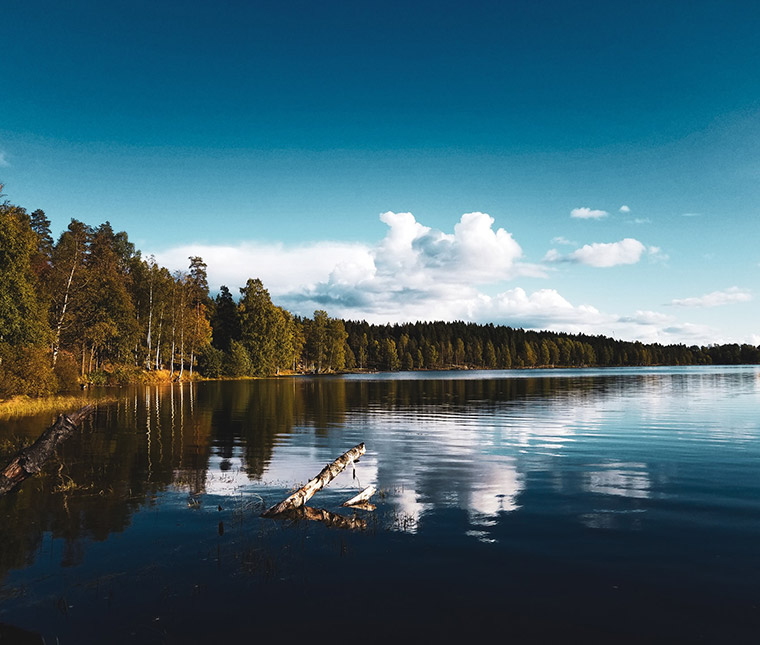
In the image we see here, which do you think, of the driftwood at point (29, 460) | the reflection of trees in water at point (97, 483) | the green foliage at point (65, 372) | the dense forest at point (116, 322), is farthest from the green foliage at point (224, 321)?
the driftwood at point (29, 460)

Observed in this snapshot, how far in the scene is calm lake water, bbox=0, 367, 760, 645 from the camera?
26.4 feet

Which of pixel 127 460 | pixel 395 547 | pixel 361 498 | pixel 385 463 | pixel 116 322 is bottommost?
pixel 385 463

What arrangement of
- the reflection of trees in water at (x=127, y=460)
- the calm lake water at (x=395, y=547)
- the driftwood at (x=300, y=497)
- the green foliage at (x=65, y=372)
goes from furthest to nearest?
the green foliage at (x=65, y=372)
the driftwood at (x=300, y=497)
the reflection of trees in water at (x=127, y=460)
the calm lake water at (x=395, y=547)

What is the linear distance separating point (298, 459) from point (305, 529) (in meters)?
9.49

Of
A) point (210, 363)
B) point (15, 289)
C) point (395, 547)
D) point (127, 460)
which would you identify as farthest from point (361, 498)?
point (210, 363)

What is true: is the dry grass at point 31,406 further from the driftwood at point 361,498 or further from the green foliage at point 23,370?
the driftwood at point 361,498

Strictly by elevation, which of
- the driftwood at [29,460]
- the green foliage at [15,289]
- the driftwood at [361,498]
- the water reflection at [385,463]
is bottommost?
the water reflection at [385,463]

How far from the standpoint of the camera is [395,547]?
11.2 meters

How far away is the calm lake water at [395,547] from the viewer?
8047 millimetres

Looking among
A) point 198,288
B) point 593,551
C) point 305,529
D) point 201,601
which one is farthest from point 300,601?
point 198,288

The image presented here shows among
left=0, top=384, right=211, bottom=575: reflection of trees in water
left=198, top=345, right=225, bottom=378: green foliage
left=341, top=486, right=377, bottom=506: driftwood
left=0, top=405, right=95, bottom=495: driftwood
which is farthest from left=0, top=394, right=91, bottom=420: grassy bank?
left=198, top=345, right=225, bottom=378: green foliage

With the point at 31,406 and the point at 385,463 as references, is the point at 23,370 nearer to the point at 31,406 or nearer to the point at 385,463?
the point at 31,406

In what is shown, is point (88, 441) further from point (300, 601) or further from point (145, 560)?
point (300, 601)

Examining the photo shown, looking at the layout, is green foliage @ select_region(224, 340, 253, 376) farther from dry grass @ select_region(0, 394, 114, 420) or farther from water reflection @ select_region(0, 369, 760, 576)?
water reflection @ select_region(0, 369, 760, 576)
